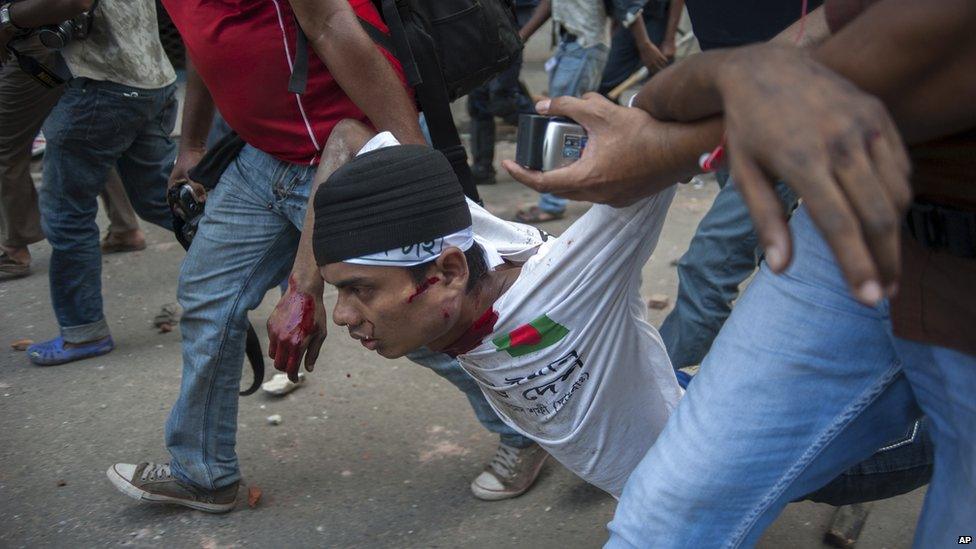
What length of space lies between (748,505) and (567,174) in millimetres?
624

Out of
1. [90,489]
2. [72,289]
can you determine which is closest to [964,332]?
[90,489]

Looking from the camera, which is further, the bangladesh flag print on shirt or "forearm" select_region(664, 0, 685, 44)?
"forearm" select_region(664, 0, 685, 44)

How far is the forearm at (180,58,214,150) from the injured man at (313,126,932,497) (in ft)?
3.67

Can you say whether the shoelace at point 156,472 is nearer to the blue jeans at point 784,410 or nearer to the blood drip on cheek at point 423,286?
the blood drip on cheek at point 423,286

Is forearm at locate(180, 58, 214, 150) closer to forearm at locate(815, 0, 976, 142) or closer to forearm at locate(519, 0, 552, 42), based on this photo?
forearm at locate(815, 0, 976, 142)

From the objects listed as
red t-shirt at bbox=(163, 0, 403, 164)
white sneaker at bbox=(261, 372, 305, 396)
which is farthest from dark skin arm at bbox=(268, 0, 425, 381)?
white sneaker at bbox=(261, 372, 305, 396)

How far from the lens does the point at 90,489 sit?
10.4 feet

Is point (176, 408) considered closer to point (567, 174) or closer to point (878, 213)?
point (567, 174)

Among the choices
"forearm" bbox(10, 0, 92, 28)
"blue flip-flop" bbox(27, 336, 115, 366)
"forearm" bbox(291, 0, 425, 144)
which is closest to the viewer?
"forearm" bbox(291, 0, 425, 144)

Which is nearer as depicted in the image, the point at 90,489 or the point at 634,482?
the point at 634,482

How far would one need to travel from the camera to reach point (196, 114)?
3182mm

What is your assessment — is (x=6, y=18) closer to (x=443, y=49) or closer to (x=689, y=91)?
(x=443, y=49)

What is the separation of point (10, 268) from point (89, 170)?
60.4 inches

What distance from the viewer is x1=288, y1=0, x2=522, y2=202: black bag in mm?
2428
